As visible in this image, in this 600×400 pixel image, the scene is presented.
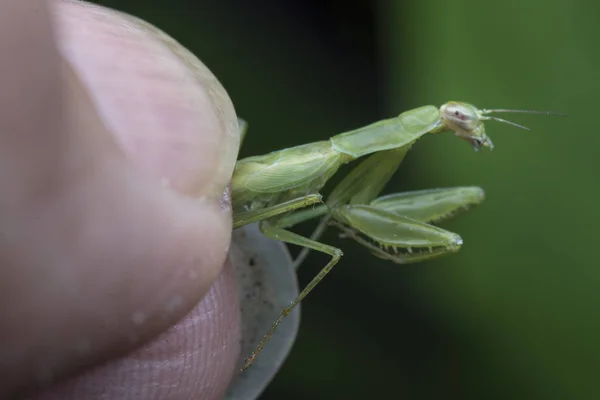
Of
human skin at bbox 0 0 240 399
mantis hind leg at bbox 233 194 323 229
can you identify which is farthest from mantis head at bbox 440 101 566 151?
human skin at bbox 0 0 240 399

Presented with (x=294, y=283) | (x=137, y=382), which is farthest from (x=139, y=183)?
(x=294, y=283)

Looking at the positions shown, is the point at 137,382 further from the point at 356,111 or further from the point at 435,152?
the point at 356,111

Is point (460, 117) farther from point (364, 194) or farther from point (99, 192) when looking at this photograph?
point (99, 192)

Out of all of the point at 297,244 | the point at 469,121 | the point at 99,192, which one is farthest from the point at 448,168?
the point at 99,192

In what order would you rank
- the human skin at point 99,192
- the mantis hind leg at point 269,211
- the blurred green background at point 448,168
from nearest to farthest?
the human skin at point 99,192 < the mantis hind leg at point 269,211 < the blurred green background at point 448,168

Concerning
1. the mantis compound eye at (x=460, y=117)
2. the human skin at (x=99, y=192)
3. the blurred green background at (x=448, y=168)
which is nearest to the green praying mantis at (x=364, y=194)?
Result: the mantis compound eye at (x=460, y=117)

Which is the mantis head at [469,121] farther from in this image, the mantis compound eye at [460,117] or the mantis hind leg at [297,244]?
the mantis hind leg at [297,244]
